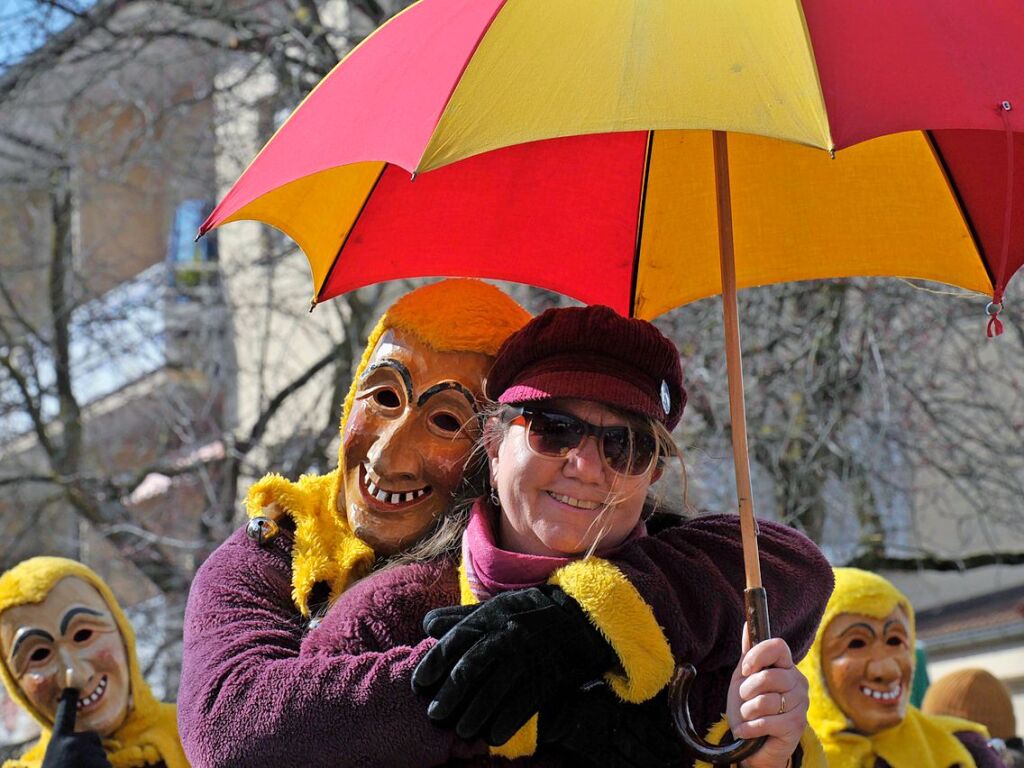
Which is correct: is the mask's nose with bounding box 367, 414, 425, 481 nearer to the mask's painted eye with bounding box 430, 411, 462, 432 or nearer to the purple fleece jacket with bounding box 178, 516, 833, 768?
the mask's painted eye with bounding box 430, 411, 462, 432

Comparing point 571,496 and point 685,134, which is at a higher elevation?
point 685,134

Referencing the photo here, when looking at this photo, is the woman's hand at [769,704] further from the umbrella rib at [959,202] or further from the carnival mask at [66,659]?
the carnival mask at [66,659]

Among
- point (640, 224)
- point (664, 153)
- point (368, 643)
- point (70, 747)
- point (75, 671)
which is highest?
point (664, 153)

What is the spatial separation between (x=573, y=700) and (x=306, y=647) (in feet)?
1.55

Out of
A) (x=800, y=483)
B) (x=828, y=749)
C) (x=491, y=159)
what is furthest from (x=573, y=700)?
(x=800, y=483)

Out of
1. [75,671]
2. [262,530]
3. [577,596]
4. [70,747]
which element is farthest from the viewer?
[75,671]

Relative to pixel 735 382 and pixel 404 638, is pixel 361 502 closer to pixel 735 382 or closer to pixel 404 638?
pixel 404 638

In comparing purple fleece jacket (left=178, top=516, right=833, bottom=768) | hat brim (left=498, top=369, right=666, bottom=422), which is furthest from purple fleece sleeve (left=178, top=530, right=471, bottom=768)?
hat brim (left=498, top=369, right=666, bottom=422)

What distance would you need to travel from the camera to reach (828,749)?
4.83m

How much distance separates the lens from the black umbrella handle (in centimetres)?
244

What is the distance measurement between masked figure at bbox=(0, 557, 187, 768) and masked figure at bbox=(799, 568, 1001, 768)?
197 cm

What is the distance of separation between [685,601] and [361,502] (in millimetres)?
738

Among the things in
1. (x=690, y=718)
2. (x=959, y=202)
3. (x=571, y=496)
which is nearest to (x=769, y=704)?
(x=690, y=718)

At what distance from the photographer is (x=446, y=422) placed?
3.12m
